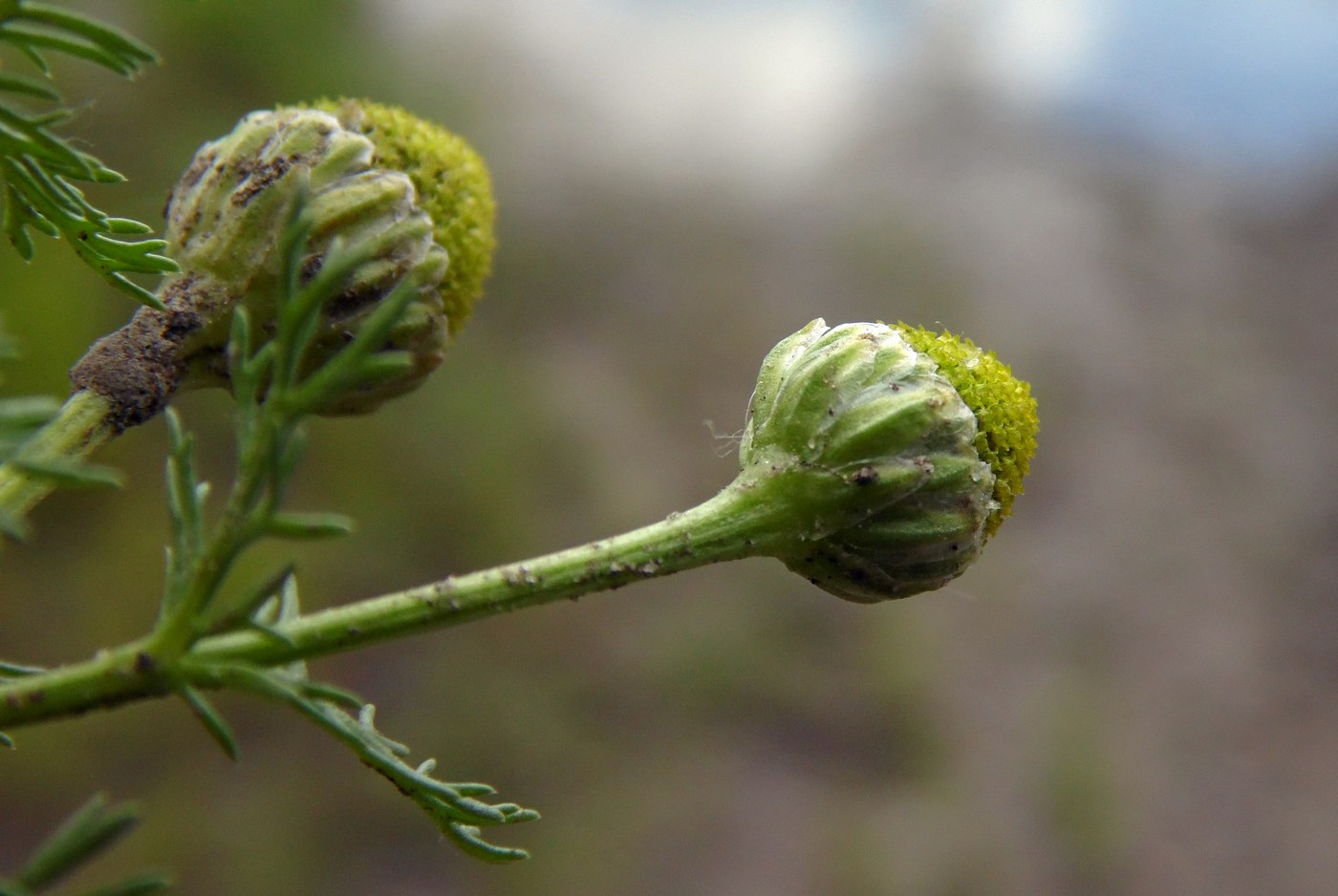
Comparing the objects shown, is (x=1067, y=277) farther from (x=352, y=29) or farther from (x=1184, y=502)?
(x=352, y=29)

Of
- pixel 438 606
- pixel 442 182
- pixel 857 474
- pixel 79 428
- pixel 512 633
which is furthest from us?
pixel 512 633

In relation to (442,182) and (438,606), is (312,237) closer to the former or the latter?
(442,182)

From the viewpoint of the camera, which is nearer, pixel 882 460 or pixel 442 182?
pixel 882 460

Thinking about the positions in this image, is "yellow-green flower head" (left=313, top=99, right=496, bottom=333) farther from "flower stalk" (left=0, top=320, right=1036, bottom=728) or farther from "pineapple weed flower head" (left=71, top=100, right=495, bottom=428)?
"flower stalk" (left=0, top=320, right=1036, bottom=728)

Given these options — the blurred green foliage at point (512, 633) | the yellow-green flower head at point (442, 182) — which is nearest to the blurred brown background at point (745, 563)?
the blurred green foliage at point (512, 633)

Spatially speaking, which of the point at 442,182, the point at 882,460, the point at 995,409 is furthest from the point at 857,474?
the point at 442,182

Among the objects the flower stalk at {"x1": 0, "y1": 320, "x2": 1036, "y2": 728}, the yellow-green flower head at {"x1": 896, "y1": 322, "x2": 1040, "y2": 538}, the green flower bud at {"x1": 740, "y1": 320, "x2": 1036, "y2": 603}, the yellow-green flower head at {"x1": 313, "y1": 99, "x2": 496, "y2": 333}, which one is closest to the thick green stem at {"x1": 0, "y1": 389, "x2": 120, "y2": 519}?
the flower stalk at {"x1": 0, "y1": 320, "x2": 1036, "y2": 728}

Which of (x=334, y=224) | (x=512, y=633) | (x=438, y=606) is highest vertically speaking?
(x=512, y=633)

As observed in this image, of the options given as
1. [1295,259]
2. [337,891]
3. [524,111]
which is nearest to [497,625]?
[337,891]
